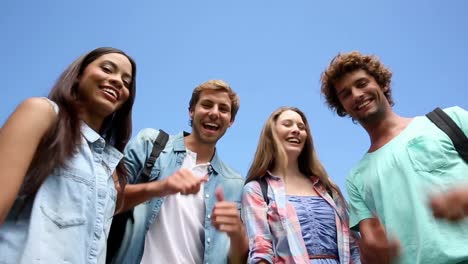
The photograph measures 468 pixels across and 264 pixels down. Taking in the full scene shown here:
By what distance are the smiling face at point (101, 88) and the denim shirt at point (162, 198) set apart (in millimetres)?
689

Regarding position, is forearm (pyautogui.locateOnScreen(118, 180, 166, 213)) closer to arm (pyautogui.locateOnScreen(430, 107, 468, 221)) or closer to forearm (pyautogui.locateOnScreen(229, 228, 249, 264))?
forearm (pyautogui.locateOnScreen(229, 228, 249, 264))

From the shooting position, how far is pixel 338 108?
16.3ft

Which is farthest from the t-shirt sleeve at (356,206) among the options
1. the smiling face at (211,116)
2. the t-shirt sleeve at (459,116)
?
the smiling face at (211,116)

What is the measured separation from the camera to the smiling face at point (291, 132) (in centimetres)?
439

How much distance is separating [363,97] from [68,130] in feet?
9.78

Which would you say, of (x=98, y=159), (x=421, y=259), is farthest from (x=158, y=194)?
(x=421, y=259)

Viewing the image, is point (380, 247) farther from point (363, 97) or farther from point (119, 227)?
point (119, 227)

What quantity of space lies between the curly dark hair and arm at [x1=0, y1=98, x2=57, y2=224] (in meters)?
3.21

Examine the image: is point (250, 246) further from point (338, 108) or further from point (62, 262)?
point (338, 108)

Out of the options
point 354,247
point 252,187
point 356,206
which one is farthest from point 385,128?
point 252,187

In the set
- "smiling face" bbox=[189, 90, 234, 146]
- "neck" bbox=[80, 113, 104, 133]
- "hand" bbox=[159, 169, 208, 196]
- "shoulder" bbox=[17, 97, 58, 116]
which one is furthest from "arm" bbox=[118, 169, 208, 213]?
"smiling face" bbox=[189, 90, 234, 146]

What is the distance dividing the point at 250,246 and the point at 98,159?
1553 millimetres

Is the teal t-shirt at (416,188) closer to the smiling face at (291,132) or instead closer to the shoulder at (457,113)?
the shoulder at (457,113)

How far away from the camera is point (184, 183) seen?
9.08 ft
